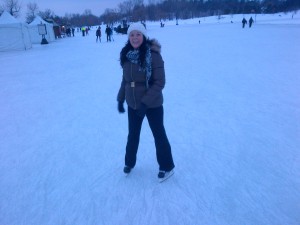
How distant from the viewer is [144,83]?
7.38ft

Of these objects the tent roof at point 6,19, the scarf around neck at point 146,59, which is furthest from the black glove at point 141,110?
the tent roof at point 6,19

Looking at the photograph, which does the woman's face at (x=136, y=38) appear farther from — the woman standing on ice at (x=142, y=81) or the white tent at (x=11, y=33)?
the white tent at (x=11, y=33)

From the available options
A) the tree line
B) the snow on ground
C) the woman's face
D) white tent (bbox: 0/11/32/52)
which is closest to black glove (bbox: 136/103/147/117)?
the woman's face

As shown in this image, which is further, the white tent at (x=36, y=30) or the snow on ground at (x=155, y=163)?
the white tent at (x=36, y=30)

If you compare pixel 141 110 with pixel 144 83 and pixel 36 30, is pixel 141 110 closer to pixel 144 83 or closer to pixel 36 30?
pixel 144 83

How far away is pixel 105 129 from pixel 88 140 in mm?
395

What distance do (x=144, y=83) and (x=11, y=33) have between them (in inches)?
650

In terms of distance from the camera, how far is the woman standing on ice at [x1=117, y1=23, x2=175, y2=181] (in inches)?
84.2

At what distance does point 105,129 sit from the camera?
390cm

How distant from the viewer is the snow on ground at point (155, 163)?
223 centimetres

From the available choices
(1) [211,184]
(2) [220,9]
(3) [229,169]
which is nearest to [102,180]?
(1) [211,184]

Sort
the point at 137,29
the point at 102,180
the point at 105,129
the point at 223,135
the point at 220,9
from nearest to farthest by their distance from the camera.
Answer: the point at 137,29 → the point at 102,180 → the point at 223,135 → the point at 105,129 → the point at 220,9

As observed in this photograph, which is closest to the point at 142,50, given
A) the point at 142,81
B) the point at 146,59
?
the point at 146,59

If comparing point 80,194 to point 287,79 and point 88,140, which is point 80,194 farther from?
point 287,79
